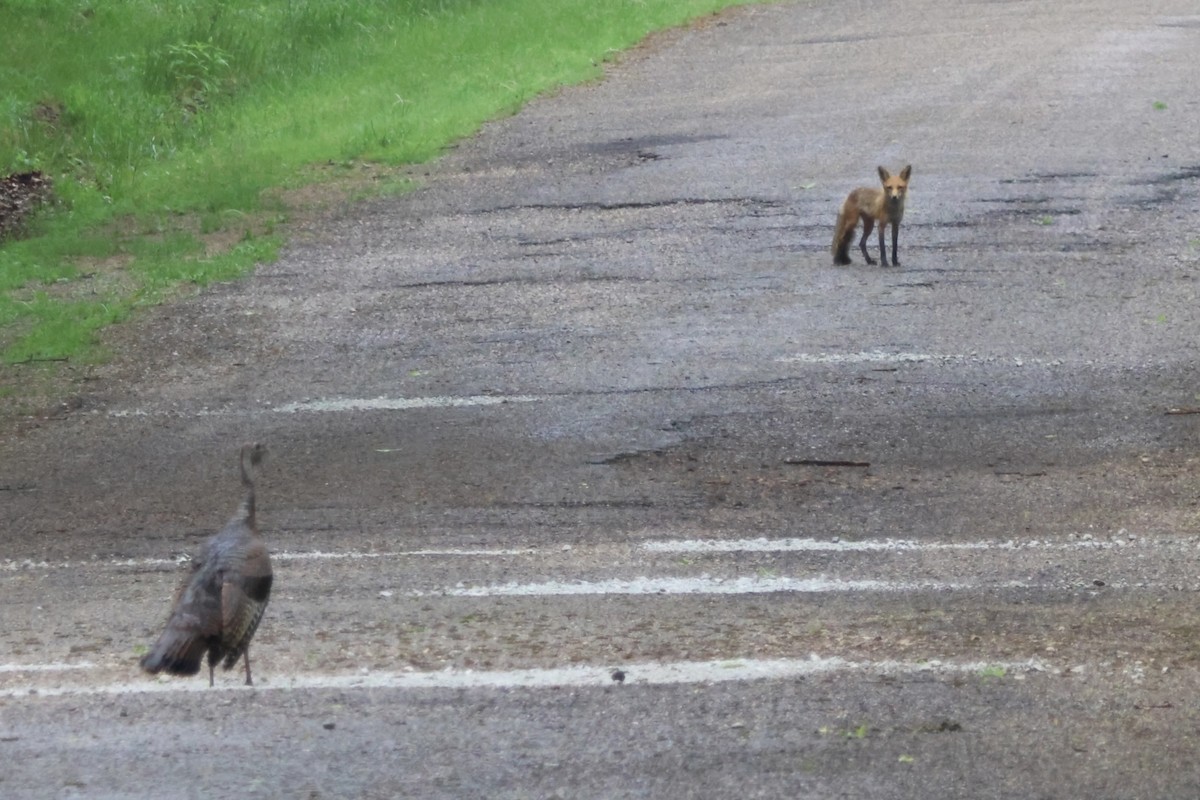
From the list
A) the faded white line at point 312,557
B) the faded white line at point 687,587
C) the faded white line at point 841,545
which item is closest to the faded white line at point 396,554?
the faded white line at point 312,557

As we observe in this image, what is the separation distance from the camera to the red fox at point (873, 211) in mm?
12000

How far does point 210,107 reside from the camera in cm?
1966

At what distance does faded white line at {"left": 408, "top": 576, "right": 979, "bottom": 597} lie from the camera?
7070 mm

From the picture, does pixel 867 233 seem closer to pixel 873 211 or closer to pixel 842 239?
pixel 842 239

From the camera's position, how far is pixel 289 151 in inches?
672

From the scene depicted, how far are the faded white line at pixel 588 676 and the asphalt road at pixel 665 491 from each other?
0.7 inches

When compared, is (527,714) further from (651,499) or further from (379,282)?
(379,282)

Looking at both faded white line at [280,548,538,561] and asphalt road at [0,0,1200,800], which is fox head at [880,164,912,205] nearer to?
asphalt road at [0,0,1200,800]

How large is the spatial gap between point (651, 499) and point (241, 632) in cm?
304

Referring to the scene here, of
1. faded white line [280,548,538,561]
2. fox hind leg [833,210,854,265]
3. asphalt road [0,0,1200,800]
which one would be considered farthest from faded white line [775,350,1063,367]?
faded white line [280,548,538,561]

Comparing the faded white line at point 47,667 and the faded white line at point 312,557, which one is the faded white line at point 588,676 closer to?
the faded white line at point 47,667

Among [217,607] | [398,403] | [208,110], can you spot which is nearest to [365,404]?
[398,403]

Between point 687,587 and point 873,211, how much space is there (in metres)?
5.58

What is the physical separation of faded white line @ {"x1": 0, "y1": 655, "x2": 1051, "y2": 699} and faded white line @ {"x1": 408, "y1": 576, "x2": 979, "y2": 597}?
0.75 m
